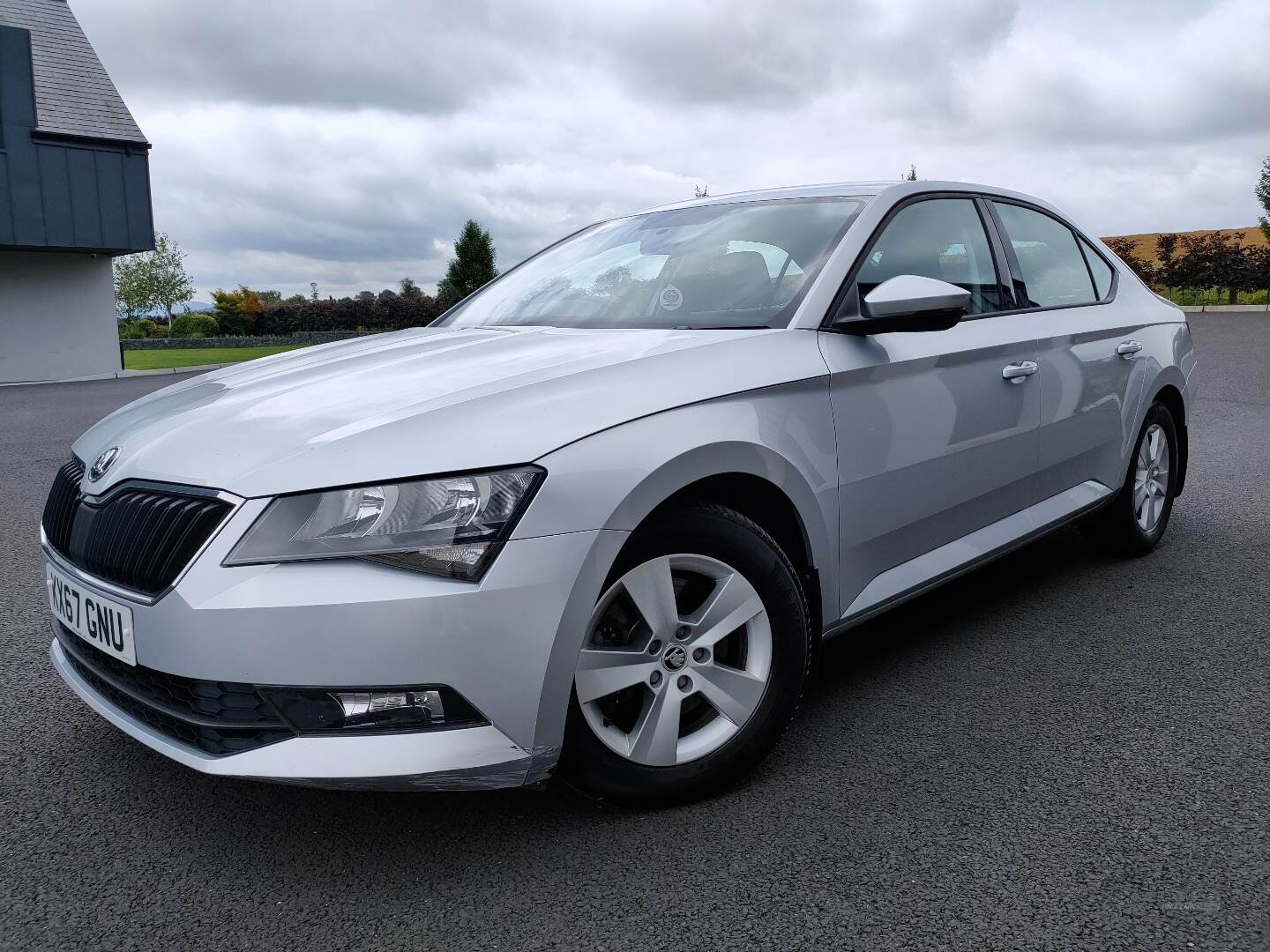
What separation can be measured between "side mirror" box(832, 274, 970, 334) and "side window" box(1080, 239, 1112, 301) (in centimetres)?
176

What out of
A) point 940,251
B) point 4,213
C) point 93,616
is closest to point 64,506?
point 93,616

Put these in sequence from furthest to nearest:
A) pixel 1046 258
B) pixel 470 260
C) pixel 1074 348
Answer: pixel 470 260 < pixel 1046 258 < pixel 1074 348

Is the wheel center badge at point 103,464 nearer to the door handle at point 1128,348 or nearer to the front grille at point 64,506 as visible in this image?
the front grille at point 64,506

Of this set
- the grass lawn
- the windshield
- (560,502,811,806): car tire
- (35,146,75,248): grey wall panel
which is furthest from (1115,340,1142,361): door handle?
(35,146,75,248): grey wall panel

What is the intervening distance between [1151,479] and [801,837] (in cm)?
305

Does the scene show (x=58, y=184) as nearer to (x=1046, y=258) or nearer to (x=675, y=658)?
(x=1046, y=258)

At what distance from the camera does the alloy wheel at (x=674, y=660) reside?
224cm

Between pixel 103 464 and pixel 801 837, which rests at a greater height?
pixel 103 464

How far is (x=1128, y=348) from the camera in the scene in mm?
4129

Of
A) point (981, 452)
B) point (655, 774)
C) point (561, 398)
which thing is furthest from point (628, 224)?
point (655, 774)

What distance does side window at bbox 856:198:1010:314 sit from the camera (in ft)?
10.2

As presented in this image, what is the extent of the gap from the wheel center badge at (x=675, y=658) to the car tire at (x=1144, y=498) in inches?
102

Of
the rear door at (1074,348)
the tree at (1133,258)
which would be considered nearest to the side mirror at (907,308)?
the rear door at (1074,348)

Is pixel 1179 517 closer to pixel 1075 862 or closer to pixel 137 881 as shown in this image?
pixel 1075 862
